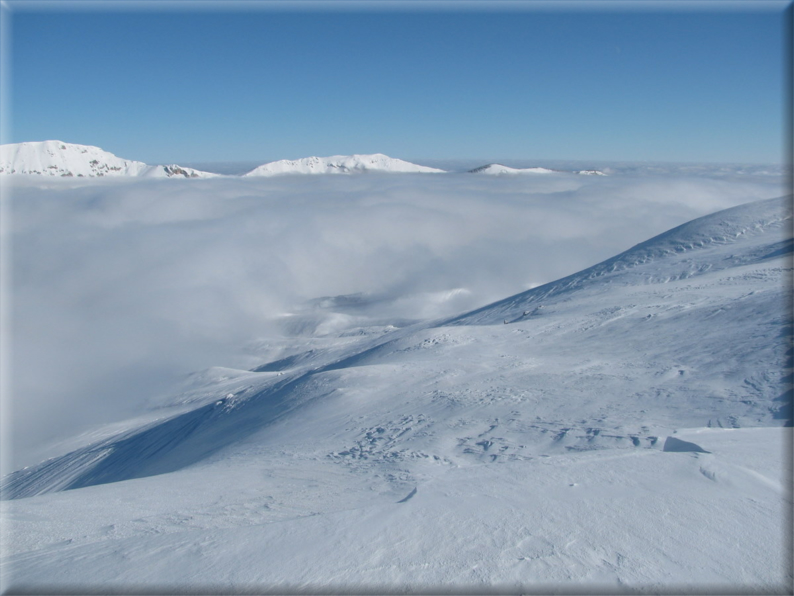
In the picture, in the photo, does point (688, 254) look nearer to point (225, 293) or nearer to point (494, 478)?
point (494, 478)

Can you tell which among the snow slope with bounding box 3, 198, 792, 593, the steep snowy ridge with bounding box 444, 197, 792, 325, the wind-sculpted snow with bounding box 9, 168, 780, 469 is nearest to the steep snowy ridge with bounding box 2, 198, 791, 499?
the snow slope with bounding box 3, 198, 792, 593

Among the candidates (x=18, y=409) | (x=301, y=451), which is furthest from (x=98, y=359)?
(x=301, y=451)

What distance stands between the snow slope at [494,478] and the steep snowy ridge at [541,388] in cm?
7

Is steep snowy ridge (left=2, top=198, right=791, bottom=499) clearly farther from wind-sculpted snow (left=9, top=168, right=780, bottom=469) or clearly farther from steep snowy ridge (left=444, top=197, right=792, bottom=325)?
wind-sculpted snow (left=9, top=168, right=780, bottom=469)

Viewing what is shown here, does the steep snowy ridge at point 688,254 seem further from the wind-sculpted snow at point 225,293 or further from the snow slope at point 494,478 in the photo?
the wind-sculpted snow at point 225,293

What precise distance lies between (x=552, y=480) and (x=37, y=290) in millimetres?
173353

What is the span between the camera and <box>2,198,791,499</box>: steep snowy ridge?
27.7 ft

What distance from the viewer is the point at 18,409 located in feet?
172

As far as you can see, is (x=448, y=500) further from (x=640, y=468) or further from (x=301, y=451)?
(x=301, y=451)

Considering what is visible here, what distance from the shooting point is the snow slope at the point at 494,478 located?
13.1 feet

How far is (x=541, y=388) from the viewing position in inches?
428

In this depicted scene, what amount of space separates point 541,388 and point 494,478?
526 cm

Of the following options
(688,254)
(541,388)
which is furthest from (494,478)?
(688,254)

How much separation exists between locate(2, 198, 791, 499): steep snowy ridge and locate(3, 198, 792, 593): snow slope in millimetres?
71
